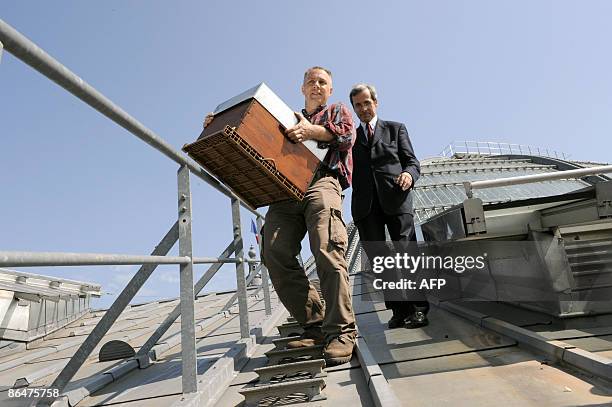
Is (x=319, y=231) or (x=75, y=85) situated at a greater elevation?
(x=75, y=85)

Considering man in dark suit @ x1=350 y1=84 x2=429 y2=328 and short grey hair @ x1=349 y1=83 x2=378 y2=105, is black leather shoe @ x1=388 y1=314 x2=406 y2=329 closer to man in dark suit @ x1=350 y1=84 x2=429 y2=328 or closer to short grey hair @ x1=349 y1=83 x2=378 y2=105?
man in dark suit @ x1=350 y1=84 x2=429 y2=328

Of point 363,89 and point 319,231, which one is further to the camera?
point 363,89

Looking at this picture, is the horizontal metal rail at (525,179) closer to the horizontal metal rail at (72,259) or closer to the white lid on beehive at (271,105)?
the white lid on beehive at (271,105)

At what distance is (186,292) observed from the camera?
1.89 metres

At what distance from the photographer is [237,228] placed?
3061 millimetres

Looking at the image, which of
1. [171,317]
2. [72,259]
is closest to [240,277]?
[171,317]

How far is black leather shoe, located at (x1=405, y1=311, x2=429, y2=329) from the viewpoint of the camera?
305cm

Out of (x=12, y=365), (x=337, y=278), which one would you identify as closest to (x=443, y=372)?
(x=337, y=278)

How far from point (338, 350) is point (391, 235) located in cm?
139

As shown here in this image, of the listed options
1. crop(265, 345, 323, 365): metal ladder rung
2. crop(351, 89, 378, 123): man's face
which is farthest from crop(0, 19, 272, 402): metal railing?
crop(351, 89, 378, 123): man's face

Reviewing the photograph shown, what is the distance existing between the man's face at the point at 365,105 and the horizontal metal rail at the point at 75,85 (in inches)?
76.2

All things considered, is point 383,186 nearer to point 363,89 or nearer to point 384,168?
point 384,168

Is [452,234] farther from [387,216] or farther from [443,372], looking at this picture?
[443,372]

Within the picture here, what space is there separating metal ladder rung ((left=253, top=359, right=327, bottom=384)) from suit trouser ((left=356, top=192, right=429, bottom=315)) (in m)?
1.30
